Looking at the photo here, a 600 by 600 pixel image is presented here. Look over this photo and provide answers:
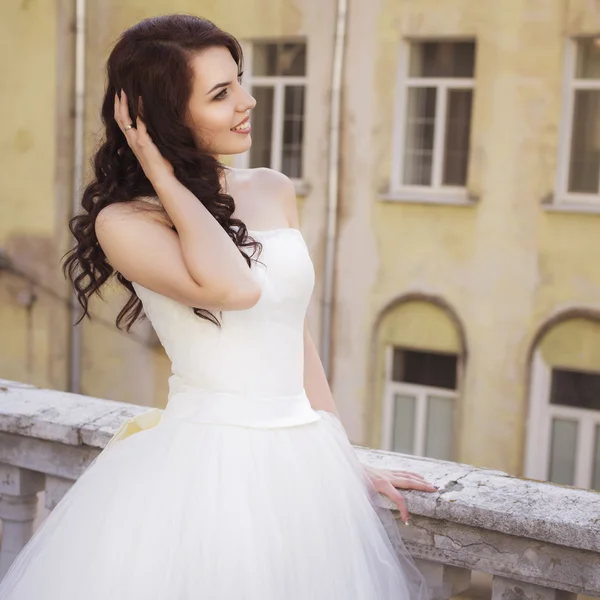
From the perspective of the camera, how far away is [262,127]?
13.7 m

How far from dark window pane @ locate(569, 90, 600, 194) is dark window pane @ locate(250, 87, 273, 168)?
3816 millimetres

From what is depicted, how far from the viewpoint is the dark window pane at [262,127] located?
13.6m

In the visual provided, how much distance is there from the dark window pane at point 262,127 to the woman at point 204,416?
11.3 m

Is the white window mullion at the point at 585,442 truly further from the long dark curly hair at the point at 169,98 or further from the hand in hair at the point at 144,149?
the hand in hair at the point at 144,149

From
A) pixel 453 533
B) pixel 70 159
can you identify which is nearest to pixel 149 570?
pixel 453 533

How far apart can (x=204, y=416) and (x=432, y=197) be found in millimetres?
10687

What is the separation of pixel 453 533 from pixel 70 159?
42.8 ft

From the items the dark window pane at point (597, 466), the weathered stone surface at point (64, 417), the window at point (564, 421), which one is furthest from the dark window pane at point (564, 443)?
the weathered stone surface at point (64, 417)

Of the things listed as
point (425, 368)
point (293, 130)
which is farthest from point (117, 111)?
point (293, 130)

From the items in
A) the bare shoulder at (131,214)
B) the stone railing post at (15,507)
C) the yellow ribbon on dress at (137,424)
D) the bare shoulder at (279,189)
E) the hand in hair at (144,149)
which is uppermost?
the hand in hair at (144,149)

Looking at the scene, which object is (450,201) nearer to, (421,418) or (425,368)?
(425,368)

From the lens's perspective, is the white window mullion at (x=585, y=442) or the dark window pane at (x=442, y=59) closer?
the white window mullion at (x=585, y=442)

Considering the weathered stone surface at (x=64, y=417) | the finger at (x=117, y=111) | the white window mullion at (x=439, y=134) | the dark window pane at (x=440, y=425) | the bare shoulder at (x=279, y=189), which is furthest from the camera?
the dark window pane at (x=440, y=425)

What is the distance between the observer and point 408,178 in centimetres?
1298
